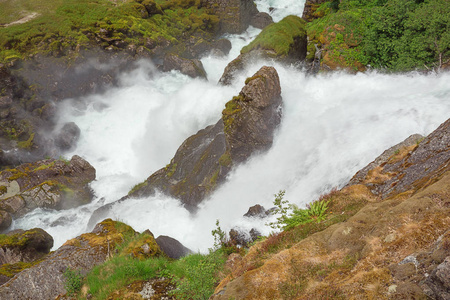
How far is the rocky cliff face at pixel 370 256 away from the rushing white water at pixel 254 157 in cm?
673

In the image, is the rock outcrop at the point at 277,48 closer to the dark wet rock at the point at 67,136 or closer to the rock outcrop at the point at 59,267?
the dark wet rock at the point at 67,136

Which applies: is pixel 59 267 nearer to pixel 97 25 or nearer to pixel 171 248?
pixel 171 248

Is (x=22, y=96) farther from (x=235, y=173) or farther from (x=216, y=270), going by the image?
(x=216, y=270)

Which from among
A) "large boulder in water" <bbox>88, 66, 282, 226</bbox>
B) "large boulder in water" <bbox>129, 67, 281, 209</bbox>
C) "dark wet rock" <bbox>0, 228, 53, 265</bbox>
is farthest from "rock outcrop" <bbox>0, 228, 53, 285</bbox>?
"large boulder in water" <bbox>129, 67, 281, 209</bbox>

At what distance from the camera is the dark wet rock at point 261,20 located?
46.4m

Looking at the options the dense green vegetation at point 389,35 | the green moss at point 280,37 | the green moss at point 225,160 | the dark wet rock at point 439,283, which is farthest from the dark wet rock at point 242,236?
the green moss at point 280,37

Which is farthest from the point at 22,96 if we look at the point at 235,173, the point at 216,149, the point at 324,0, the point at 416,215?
the point at 416,215

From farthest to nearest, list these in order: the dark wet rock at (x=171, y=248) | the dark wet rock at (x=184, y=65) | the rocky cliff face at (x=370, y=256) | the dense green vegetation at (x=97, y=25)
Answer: the dense green vegetation at (x=97, y=25), the dark wet rock at (x=184, y=65), the dark wet rock at (x=171, y=248), the rocky cliff face at (x=370, y=256)

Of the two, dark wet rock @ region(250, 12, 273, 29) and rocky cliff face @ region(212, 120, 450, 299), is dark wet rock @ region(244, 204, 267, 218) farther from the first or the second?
dark wet rock @ region(250, 12, 273, 29)

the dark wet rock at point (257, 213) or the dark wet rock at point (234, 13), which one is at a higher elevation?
the dark wet rock at point (234, 13)

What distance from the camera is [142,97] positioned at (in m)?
38.0

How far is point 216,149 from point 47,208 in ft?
56.6

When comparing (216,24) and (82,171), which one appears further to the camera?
(216,24)

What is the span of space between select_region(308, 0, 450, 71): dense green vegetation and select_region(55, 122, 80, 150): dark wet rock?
2835cm
